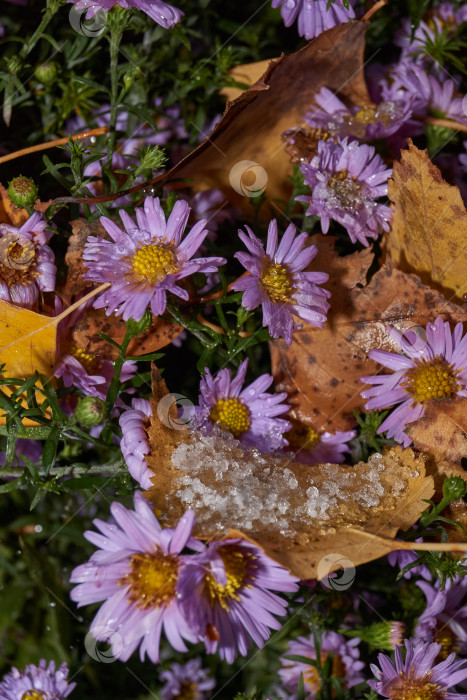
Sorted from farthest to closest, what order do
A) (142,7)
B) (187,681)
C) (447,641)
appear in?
1. (187,681)
2. (447,641)
3. (142,7)

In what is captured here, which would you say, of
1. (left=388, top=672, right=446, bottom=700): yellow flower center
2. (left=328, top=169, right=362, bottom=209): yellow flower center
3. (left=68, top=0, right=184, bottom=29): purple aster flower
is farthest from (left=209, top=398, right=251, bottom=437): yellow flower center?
(left=68, top=0, right=184, bottom=29): purple aster flower

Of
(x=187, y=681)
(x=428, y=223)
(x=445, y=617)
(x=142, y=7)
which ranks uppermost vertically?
(x=142, y=7)

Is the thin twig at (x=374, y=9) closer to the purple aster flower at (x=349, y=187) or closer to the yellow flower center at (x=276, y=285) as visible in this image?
the purple aster flower at (x=349, y=187)

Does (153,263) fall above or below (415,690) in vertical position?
above

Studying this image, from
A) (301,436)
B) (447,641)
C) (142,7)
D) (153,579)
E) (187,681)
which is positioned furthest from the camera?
(187,681)

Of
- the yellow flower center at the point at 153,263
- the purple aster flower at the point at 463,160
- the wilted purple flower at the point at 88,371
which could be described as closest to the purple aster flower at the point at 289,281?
the yellow flower center at the point at 153,263

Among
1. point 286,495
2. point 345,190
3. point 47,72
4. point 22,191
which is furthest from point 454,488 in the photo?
point 47,72

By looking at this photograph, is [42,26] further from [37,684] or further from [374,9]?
[37,684]

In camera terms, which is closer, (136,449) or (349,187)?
(136,449)
